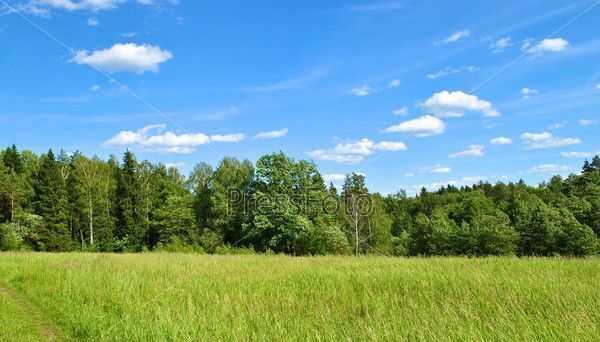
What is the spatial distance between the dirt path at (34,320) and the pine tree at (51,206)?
44348mm

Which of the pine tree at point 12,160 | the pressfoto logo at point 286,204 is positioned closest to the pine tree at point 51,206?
the pine tree at point 12,160

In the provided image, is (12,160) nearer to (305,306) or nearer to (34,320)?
(34,320)

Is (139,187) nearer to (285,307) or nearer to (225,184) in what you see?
(225,184)

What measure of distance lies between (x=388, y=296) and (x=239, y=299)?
3120 mm

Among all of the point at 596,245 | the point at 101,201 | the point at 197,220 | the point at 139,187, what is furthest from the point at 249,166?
the point at 596,245

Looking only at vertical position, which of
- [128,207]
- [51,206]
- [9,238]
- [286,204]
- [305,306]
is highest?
[51,206]

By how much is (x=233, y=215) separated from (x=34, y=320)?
41.4m

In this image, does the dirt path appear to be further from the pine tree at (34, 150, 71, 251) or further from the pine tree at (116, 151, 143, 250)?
the pine tree at (116, 151, 143, 250)

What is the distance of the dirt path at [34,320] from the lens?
7384 millimetres

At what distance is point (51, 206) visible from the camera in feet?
168

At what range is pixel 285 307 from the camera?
763cm

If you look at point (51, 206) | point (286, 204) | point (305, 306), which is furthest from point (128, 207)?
point (305, 306)

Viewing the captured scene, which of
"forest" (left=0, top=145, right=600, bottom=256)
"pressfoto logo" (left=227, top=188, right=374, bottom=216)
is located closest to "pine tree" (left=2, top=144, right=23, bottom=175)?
"forest" (left=0, top=145, right=600, bottom=256)

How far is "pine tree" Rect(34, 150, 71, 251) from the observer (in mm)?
49281
